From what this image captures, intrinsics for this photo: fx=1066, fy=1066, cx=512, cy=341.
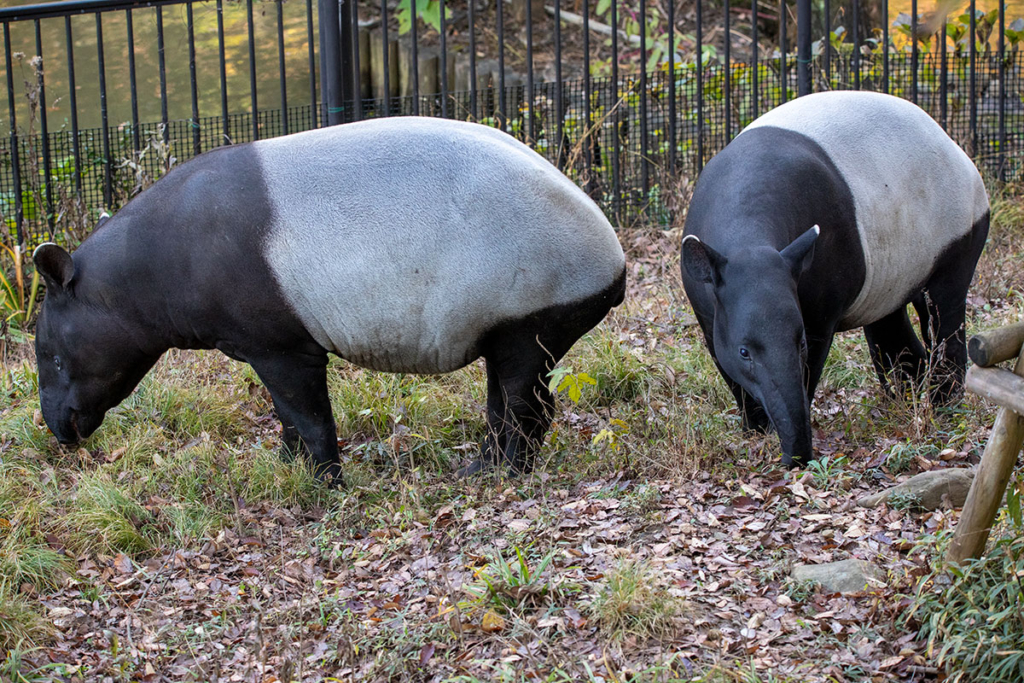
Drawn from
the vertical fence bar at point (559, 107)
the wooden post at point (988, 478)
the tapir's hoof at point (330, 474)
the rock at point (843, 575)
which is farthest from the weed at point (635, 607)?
the vertical fence bar at point (559, 107)

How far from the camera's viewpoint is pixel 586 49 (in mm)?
8414

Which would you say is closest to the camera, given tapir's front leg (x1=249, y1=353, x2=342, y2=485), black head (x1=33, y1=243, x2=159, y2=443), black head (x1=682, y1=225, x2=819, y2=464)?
black head (x1=682, y1=225, x2=819, y2=464)

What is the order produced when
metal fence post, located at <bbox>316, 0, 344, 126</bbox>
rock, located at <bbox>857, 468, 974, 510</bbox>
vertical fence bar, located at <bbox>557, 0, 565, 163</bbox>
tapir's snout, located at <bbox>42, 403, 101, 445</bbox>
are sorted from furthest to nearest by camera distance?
metal fence post, located at <bbox>316, 0, 344, 126</bbox> → vertical fence bar, located at <bbox>557, 0, 565, 163</bbox> → tapir's snout, located at <bbox>42, 403, 101, 445</bbox> → rock, located at <bbox>857, 468, 974, 510</bbox>

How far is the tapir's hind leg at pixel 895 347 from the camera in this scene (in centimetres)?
598

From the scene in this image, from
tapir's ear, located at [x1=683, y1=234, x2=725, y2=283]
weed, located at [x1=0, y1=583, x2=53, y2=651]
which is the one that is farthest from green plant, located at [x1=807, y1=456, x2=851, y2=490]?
weed, located at [x1=0, y1=583, x2=53, y2=651]

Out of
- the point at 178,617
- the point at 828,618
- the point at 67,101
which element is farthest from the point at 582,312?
the point at 67,101

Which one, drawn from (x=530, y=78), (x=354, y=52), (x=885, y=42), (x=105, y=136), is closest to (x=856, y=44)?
(x=885, y=42)

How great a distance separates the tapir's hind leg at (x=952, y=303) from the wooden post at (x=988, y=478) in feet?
7.41

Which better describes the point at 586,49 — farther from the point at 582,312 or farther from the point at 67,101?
the point at 67,101

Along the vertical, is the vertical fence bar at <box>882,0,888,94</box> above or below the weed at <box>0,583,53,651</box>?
above

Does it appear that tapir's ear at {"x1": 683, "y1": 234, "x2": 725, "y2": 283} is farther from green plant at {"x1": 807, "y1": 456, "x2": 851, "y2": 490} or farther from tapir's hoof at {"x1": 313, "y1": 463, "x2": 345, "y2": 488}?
tapir's hoof at {"x1": 313, "y1": 463, "x2": 345, "y2": 488}

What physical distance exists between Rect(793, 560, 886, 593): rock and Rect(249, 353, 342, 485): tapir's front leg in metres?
2.41

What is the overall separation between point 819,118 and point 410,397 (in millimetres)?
2705

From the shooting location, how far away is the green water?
10625 millimetres
